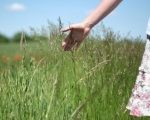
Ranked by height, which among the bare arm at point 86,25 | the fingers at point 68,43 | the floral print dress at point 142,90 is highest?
the bare arm at point 86,25

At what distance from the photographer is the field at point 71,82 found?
2.52m

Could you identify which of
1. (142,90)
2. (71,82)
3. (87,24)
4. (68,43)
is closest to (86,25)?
(87,24)

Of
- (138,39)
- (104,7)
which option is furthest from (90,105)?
(138,39)

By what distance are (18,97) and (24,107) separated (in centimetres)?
9

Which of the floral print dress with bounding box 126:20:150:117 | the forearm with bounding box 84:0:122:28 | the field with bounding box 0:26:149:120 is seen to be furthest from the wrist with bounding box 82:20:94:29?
the floral print dress with bounding box 126:20:150:117

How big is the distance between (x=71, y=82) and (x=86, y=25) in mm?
1098

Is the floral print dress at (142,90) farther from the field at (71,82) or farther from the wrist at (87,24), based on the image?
the wrist at (87,24)

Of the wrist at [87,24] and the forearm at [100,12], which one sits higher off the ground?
the forearm at [100,12]

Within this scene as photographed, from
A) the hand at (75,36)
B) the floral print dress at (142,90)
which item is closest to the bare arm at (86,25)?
the hand at (75,36)

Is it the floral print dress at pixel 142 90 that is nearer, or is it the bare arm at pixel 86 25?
the bare arm at pixel 86 25

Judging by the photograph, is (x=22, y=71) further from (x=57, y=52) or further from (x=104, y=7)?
(x=104, y=7)

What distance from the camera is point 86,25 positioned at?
2.43 m

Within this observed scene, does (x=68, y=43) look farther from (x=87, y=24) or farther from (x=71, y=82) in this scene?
(x=71, y=82)

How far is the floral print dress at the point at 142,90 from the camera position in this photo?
2602 mm
